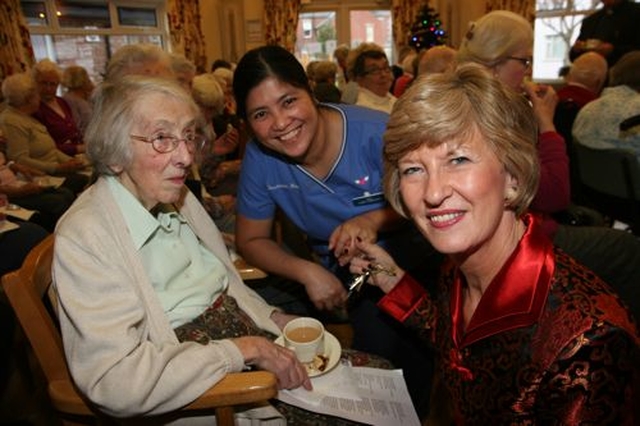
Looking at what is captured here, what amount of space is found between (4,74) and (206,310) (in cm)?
685

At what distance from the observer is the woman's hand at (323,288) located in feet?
5.23

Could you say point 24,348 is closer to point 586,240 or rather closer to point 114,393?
point 114,393

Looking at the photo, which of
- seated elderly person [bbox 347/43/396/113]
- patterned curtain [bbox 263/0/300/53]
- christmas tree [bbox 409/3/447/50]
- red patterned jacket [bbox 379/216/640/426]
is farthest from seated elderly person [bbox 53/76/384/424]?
patterned curtain [bbox 263/0/300/53]

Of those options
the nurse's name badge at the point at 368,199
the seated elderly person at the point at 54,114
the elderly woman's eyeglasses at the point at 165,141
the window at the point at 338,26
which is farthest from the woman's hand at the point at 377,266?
the window at the point at 338,26

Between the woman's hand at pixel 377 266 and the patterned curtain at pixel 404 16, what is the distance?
8739 mm

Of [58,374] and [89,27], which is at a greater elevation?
Result: [89,27]

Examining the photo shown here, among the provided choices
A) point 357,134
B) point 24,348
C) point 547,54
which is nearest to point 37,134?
point 24,348

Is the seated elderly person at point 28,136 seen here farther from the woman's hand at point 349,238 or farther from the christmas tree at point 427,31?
the christmas tree at point 427,31

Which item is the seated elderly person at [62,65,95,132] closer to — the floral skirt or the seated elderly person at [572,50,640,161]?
the floral skirt

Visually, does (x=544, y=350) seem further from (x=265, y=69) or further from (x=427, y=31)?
(x=427, y=31)

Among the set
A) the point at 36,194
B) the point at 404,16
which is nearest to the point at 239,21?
the point at 404,16

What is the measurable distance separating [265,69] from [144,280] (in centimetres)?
73

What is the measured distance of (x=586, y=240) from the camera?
5.83ft

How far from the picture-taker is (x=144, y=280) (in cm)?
123
